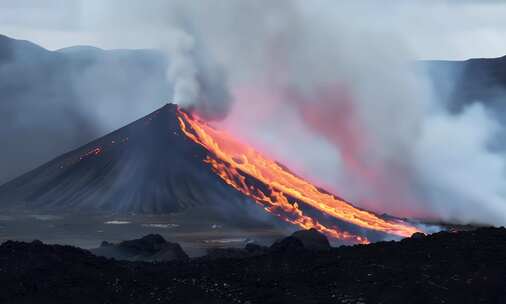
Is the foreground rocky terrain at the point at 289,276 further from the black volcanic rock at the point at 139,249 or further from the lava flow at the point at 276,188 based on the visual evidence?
the lava flow at the point at 276,188

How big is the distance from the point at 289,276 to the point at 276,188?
53.6m

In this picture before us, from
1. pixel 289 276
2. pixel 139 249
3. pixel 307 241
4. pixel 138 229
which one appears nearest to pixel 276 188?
pixel 138 229

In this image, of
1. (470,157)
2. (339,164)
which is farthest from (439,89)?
(339,164)

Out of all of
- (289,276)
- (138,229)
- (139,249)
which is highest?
(138,229)

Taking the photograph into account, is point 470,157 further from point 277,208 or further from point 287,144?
point 277,208

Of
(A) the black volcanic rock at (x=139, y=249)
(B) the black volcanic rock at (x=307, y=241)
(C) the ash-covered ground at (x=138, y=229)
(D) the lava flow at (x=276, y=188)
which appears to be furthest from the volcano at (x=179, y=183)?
(A) the black volcanic rock at (x=139, y=249)

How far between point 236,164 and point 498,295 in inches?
2567

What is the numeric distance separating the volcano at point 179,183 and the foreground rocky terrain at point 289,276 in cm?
3887

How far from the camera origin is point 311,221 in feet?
272

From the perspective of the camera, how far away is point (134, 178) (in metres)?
103

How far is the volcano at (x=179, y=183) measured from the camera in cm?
8588

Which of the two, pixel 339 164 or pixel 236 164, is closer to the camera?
pixel 236 164

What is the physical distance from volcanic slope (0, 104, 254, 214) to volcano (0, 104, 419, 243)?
0.10 metres

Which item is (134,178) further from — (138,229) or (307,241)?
(307,241)
